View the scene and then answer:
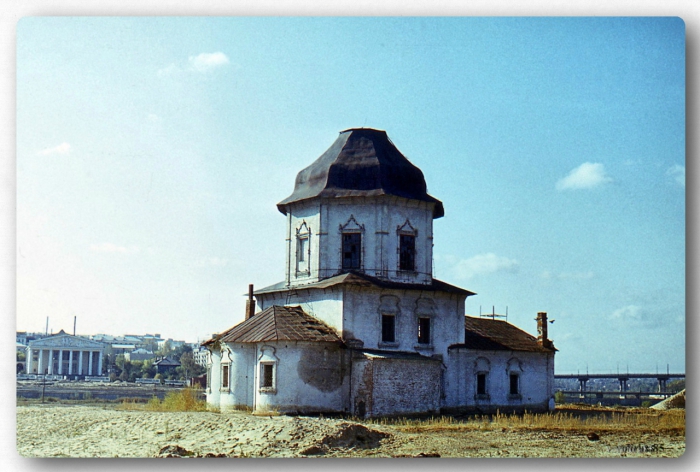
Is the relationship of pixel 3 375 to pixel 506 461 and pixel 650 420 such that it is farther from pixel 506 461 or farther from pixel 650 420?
pixel 650 420

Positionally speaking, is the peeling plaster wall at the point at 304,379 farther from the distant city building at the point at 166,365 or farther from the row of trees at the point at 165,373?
the distant city building at the point at 166,365

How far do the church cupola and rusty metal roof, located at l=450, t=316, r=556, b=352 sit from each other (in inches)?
142

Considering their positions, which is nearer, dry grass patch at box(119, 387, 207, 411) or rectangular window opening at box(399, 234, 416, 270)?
dry grass patch at box(119, 387, 207, 411)

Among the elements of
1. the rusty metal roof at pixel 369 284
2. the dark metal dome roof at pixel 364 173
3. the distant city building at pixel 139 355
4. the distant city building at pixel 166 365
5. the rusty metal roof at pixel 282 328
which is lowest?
the distant city building at pixel 166 365

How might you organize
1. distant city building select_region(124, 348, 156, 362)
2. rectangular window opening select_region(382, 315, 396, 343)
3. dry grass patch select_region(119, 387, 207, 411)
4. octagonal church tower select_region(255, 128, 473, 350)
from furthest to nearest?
distant city building select_region(124, 348, 156, 362), rectangular window opening select_region(382, 315, 396, 343), octagonal church tower select_region(255, 128, 473, 350), dry grass patch select_region(119, 387, 207, 411)

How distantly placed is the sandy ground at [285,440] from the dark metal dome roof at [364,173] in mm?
7327

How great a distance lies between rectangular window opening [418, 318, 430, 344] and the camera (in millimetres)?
23234

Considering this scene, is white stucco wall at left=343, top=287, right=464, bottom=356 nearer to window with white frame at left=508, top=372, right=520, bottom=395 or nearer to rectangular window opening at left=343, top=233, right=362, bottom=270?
rectangular window opening at left=343, top=233, right=362, bottom=270

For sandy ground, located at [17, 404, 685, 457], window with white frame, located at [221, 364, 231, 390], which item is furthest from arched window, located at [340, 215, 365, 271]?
sandy ground, located at [17, 404, 685, 457]

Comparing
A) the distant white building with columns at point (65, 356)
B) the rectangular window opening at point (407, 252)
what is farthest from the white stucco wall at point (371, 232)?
the distant white building with columns at point (65, 356)

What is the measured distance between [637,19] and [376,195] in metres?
9.64

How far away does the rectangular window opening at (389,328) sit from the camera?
22422mm

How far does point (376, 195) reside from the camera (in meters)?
22.6

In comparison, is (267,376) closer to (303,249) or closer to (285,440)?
(303,249)
